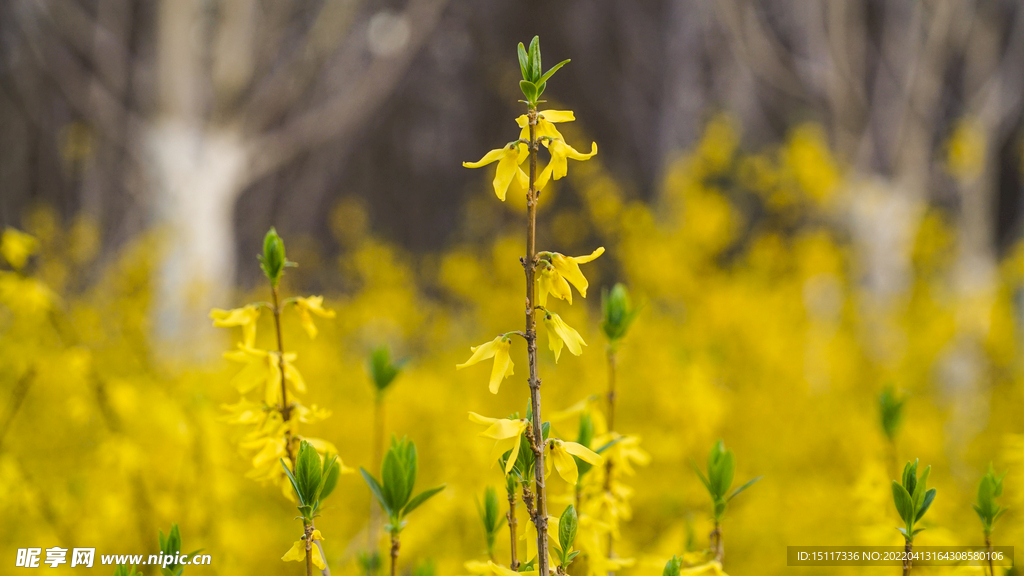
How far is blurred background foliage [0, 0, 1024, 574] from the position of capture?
1620mm

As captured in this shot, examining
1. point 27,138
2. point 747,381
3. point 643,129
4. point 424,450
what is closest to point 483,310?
point 424,450

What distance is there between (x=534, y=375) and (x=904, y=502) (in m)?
0.38

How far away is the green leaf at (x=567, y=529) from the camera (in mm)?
477

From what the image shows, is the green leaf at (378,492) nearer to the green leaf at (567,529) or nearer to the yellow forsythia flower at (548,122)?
the green leaf at (567,529)

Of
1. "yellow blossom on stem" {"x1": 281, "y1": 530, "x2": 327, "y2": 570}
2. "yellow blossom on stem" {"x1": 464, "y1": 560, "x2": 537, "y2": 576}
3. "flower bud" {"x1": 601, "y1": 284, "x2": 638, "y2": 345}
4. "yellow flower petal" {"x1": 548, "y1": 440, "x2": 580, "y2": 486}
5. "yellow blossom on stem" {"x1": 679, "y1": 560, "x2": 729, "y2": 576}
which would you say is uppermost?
"flower bud" {"x1": 601, "y1": 284, "x2": 638, "y2": 345}

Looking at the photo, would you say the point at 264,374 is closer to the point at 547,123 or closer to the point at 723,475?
the point at 547,123

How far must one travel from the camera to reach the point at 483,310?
9.34 feet

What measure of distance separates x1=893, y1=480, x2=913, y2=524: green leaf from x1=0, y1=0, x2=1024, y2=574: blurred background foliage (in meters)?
0.52

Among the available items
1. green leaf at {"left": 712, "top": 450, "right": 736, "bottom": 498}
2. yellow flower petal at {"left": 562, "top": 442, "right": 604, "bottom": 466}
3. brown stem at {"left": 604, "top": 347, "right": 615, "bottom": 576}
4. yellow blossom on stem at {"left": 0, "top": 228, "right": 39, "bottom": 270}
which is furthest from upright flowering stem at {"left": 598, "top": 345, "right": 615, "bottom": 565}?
yellow blossom on stem at {"left": 0, "top": 228, "right": 39, "bottom": 270}

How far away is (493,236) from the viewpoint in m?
4.61

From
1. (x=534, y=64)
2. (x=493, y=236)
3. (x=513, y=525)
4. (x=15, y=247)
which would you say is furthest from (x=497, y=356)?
(x=493, y=236)

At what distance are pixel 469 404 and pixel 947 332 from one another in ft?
7.83

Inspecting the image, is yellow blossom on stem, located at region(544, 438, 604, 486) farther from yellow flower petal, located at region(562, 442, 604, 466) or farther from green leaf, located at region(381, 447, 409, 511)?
green leaf, located at region(381, 447, 409, 511)

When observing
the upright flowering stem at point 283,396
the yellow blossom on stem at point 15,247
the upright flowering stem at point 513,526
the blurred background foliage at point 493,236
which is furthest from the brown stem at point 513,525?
the yellow blossom on stem at point 15,247
